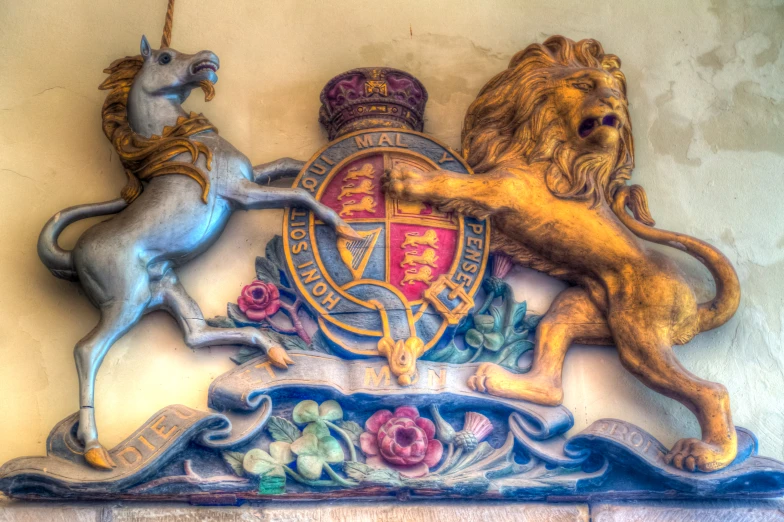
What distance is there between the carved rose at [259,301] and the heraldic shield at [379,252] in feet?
0.26

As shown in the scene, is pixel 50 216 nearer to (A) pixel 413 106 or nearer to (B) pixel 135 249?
(B) pixel 135 249

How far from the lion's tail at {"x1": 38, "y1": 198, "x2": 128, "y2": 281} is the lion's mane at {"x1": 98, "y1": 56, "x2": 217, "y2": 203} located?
0.07m

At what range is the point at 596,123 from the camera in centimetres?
326

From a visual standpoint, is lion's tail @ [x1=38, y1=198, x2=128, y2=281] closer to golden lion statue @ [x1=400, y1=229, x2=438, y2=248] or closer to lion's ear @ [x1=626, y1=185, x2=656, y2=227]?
golden lion statue @ [x1=400, y1=229, x2=438, y2=248]

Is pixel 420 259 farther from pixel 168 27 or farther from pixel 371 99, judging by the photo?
pixel 168 27

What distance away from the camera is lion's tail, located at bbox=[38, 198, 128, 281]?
9.90ft

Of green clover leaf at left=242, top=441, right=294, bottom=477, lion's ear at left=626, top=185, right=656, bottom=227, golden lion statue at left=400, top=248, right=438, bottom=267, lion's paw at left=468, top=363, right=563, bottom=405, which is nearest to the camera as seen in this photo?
green clover leaf at left=242, top=441, right=294, bottom=477

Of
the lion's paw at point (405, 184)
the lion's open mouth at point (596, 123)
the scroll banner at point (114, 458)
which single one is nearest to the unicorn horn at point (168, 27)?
the lion's paw at point (405, 184)

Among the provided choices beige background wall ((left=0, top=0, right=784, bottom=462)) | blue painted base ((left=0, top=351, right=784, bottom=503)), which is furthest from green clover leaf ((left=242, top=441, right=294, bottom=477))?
beige background wall ((left=0, top=0, right=784, bottom=462))

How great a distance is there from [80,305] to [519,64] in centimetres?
153

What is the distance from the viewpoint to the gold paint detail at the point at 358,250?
308 cm

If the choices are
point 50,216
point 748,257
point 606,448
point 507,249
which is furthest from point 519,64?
point 50,216

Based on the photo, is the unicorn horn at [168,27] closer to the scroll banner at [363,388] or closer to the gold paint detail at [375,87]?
the gold paint detail at [375,87]

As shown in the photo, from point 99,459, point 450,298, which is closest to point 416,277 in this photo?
point 450,298
